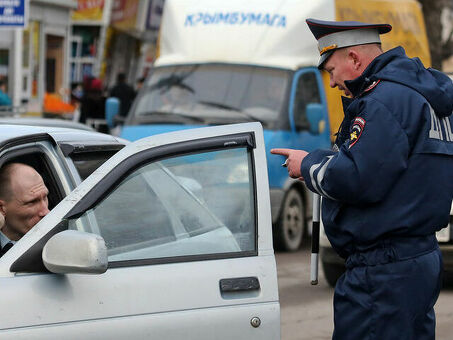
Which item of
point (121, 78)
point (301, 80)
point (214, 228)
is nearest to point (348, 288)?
point (214, 228)

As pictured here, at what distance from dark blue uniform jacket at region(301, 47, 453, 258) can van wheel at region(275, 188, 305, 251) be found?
7837 mm

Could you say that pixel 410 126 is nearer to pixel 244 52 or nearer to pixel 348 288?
pixel 348 288

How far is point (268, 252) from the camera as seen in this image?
3.92 metres

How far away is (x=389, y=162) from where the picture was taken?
150 inches

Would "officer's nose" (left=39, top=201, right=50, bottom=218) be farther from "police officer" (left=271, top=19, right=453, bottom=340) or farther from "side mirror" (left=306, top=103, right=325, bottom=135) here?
"side mirror" (left=306, top=103, right=325, bottom=135)

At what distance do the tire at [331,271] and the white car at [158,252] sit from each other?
542cm

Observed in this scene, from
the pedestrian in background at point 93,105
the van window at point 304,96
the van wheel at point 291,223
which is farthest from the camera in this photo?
the pedestrian in background at point 93,105

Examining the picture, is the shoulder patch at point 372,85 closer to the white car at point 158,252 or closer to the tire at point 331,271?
the white car at point 158,252

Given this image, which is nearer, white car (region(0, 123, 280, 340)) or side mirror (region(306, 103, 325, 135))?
white car (region(0, 123, 280, 340))

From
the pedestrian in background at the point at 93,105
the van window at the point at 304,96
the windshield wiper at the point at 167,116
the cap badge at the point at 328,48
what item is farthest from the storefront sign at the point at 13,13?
the cap badge at the point at 328,48

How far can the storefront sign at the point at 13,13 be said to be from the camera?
15531 millimetres

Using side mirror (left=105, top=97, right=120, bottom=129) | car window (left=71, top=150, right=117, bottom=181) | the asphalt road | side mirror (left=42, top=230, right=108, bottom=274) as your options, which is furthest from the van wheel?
side mirror (left=42, top=230, right=108, bottom=274)

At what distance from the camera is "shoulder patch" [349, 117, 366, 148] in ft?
12.6

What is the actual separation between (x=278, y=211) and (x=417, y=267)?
307 inches
